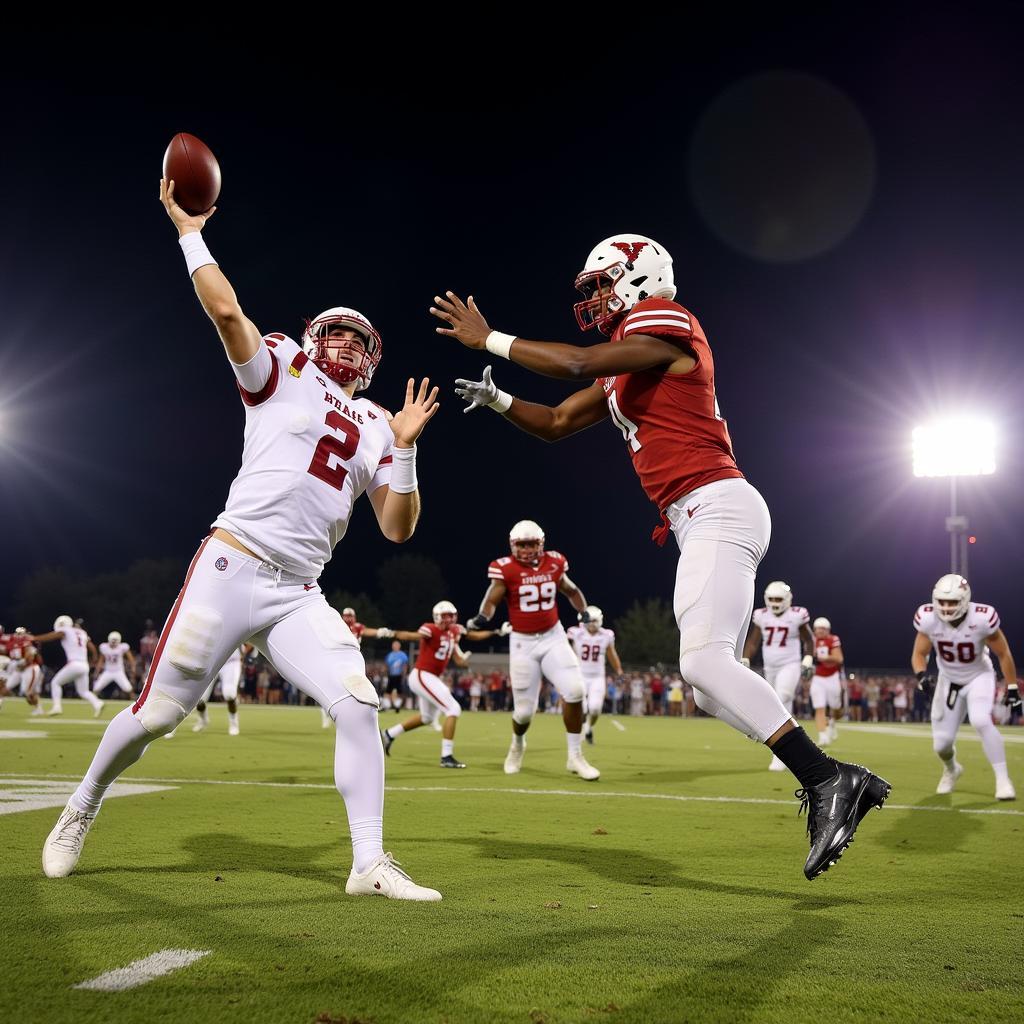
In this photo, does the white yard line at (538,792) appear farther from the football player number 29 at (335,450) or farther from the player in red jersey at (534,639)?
the football player number 29 at (335,450)

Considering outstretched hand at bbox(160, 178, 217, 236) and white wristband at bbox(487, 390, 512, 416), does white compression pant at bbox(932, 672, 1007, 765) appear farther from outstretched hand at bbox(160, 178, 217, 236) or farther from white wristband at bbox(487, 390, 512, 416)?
outstretched hand at bbox(160, 178, 217, 236)

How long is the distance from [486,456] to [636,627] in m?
18.2

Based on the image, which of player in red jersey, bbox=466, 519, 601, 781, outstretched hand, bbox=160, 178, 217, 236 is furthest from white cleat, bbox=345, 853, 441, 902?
player in red jersey, bbox=466, 519, 601, 781

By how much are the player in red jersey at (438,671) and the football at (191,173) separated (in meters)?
8.15

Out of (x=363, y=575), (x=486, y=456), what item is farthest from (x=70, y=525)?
(x=486, y=456)

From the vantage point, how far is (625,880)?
4.95 metres

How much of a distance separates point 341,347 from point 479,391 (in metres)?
0.75

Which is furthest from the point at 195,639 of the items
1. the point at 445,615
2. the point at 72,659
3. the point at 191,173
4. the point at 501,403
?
the point at 72,659

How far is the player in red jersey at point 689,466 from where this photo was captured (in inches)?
168

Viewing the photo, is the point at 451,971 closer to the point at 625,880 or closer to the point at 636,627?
the point at 625,880

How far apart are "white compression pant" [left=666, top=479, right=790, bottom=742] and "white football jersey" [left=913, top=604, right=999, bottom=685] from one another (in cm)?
674

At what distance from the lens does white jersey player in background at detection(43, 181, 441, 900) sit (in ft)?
14.7

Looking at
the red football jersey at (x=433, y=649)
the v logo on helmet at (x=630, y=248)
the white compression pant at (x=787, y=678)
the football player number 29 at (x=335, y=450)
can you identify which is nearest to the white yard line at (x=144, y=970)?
the football player number 29 at (x=335, y=450)

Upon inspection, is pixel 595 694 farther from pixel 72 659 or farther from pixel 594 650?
pixel 72 659
